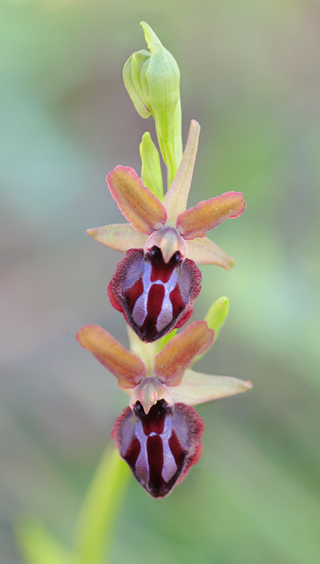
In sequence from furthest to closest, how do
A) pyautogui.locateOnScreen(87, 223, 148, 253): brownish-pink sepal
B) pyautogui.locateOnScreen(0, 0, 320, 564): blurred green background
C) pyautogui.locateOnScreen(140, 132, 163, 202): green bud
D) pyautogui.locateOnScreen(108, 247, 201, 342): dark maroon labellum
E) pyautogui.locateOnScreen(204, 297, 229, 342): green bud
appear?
pyautogui.locateOnScreen(0, 0, 320, 564): blurred green background, pyautogui.locateOnScreen(204, 297, 229, 342): green bud, pyautogui.locateOnScreen(140, 132, 163, 202): green bud, pyautogui.locateOnScreen(87, 223, 148, 253): brownish-pink sepal, pyautogui.locateOnScreen(108, 247, 201, 342): dark maroon labellum

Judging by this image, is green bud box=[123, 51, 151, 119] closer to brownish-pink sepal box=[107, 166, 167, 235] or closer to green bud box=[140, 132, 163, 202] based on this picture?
green bud box=[140, 132, 163, 202]

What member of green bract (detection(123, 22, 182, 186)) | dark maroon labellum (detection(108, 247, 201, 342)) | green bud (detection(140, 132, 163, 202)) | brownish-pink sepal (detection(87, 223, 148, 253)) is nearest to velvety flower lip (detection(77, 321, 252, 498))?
dark maroon labellum (detection(108, 247, 201, 342))

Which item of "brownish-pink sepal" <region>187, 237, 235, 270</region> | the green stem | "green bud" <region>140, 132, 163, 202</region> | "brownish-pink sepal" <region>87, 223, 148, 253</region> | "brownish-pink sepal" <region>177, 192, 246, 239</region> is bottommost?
the green stem

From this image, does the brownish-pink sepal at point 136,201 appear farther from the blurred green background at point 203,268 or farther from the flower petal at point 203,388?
the blurred green background at point 203,268

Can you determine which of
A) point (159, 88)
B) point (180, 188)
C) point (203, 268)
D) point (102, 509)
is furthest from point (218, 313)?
point (203, 268)

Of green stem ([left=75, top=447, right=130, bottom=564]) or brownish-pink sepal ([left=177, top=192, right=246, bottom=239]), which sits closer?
brownish-pink sepal ([left=177, top=192, right=246, bottom=239])

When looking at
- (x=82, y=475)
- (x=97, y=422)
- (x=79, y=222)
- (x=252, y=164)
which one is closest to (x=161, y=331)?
(x=82, y=475)

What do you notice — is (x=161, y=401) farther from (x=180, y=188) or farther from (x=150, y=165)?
(x=150, y=165)
